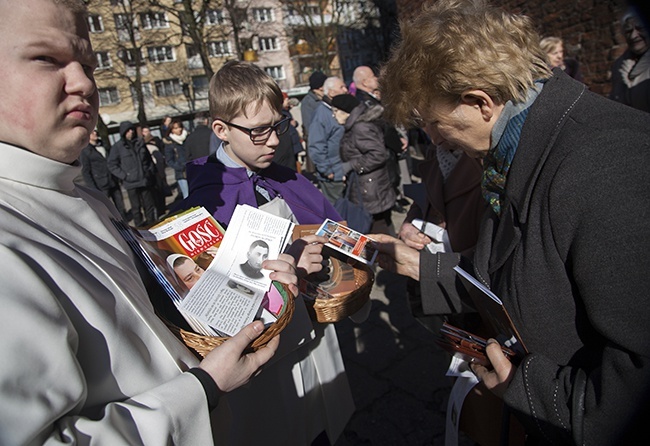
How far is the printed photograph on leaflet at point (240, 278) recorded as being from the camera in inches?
50.2

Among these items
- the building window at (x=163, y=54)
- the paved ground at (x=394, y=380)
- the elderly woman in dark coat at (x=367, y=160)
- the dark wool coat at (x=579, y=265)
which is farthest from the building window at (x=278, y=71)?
the dark wool coat at (x=579, y=265)

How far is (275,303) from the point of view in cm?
147

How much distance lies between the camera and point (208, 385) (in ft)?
3.59

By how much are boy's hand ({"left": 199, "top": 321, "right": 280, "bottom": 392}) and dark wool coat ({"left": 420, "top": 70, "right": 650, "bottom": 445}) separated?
755mm

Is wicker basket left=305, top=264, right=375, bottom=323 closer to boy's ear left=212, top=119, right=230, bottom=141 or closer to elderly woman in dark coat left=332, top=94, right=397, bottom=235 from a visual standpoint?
boy's ear left=212, top=119, right=230, bottom=141

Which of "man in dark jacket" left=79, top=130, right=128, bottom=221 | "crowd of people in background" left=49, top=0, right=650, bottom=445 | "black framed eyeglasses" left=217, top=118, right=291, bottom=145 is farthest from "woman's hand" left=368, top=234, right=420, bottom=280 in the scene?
"man in dark jacket" left=79, top=130, right=128, bottom=221

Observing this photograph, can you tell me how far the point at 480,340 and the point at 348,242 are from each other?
721 millimetres

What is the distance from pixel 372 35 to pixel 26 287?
120ft

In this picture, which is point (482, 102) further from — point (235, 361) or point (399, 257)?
point (235, 361)

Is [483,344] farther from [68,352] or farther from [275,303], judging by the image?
[68,352]

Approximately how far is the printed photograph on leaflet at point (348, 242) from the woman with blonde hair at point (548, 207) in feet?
1.74

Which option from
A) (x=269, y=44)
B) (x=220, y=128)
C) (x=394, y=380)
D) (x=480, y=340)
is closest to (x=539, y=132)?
(x=480, y=340)

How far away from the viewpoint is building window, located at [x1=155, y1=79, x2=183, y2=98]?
121 ft

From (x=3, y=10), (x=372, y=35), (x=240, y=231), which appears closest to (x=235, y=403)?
(x=240, y=231)
